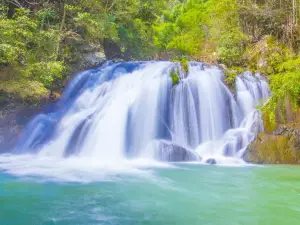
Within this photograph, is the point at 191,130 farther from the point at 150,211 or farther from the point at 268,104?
the point at 150,211

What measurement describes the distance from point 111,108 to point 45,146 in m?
2.26

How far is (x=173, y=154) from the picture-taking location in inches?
314

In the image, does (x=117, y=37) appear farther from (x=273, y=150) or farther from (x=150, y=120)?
(x=273, y=150)

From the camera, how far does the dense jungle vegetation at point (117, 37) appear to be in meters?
9.39

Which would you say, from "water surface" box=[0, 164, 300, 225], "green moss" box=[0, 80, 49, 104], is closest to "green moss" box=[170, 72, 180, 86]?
"green moss" box=[0, 80, 49, 104]

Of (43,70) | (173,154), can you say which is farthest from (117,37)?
(173,154)

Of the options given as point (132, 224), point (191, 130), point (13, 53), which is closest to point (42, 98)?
point (13, 53)

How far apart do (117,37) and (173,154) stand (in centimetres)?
740

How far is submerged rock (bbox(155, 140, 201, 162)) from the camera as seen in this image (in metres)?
7.94

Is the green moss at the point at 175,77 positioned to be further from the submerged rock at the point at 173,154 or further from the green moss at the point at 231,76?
the submerged rock at the point at 173,154

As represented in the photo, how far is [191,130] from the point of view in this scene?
927cm

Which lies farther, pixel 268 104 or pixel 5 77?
pixel 5 77

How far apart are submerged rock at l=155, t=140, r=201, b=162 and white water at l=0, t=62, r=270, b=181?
0.09 feet

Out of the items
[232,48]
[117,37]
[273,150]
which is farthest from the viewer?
[117,37]
